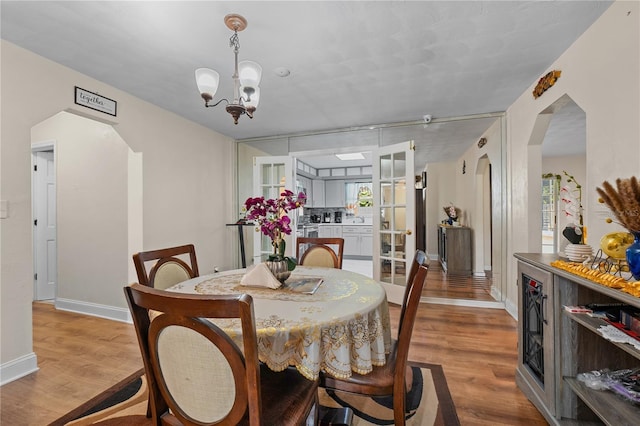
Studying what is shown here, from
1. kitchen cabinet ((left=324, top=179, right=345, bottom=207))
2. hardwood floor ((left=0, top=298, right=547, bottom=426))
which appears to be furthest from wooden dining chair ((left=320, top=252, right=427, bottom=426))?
kitchen cabinet ((left=324, top=179, right=345, bottom=207))

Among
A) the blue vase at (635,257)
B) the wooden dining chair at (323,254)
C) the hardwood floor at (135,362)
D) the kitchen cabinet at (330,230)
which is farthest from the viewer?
the kitchen cabinet at (330,230)

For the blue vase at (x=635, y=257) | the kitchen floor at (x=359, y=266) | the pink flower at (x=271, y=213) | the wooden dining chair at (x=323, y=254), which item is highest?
the pink flower at (x=271, y=213)

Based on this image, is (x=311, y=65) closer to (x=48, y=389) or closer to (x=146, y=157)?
(x=146, y=157)

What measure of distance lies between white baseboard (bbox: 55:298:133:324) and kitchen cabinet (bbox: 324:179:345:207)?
18.6 feet

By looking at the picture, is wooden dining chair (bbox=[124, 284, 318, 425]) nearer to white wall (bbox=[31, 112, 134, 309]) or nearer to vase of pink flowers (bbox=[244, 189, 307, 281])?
vase of pink flowers (bbox=[244, 189, 307, 281])

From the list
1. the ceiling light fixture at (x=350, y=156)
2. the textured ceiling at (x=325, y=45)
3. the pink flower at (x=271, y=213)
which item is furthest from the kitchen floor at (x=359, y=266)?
the pink flower at (x=271, y=213)

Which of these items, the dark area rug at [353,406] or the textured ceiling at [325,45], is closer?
the dark area rug at [353,406]

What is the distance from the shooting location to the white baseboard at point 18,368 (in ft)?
6.69

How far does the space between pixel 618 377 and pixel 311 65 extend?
2.69m

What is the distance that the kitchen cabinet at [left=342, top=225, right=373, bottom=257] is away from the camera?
7.30m

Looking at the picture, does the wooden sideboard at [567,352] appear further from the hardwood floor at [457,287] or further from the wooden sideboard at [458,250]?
the wooden sideboard at [458,250]

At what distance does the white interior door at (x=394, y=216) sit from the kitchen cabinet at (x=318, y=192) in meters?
4.04

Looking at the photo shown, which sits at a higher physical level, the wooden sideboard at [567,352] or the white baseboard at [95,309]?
the wooden sideboard at [567,352]

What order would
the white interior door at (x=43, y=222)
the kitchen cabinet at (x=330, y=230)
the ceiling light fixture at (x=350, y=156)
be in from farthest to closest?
the kitchen cabinet at (x=330, y=230) → the ceiling light fixture at (x=350, y=156) → the white interior door at (x=43, y=222)
